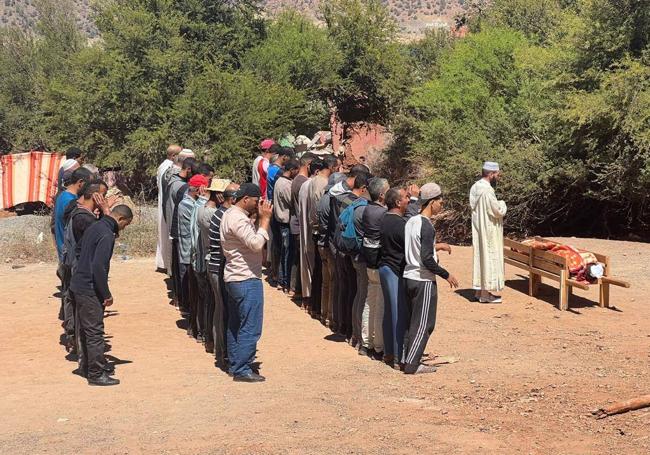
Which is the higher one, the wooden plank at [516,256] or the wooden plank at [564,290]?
the wooden plank at [516,256]

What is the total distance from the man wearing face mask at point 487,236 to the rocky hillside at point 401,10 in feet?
228

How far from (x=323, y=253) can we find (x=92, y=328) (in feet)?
10.4

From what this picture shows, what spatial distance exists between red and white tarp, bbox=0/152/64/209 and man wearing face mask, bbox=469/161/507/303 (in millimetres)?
16422

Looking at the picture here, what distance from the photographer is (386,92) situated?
3125 cm

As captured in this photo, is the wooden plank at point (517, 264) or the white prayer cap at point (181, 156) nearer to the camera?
the white prayer cap at point (181, 156)

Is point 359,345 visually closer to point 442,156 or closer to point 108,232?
point 108,232

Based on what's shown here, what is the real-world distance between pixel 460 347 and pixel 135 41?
64.9 feet

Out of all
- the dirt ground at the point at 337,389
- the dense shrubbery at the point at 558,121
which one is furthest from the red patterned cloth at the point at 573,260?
the dense shrubbery at the point at 558,121

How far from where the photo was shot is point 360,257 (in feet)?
33.7

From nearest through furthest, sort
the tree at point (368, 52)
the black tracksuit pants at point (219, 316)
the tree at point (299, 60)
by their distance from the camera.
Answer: the black tracksuit pants at point (219, 316)
the tree at point (299, 60)
the tree at point (368, 52)

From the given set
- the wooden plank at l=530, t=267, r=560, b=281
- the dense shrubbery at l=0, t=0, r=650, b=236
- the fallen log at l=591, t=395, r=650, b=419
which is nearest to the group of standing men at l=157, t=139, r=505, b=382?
the wooden plank at l=530, t=267, r=560, b=281

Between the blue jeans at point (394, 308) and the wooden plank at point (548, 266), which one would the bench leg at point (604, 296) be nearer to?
the wooden plank at point (548, 266)

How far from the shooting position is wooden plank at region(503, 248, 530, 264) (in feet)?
44.2

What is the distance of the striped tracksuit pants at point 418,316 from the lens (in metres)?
9.45
